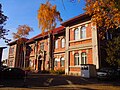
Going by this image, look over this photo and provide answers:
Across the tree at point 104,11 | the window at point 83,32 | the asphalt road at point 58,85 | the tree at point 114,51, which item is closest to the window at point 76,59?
the window at point 83,32

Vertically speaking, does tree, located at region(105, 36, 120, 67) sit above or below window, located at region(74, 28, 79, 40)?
below

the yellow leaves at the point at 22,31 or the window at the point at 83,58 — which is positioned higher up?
the yellow leaves at the point at 22,31

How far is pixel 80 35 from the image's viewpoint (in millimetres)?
29078

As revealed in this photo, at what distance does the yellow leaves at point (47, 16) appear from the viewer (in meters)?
35.6

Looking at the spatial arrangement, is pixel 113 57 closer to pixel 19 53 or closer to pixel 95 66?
pixel 95 66

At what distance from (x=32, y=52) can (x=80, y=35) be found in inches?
878

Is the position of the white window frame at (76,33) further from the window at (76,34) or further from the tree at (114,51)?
the tree at (114,51)

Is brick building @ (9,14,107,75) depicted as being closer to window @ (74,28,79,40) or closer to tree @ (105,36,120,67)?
window @ (74,28,79,40)

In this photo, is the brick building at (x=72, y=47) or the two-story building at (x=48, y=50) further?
the two-story building at (x=48, y=50)

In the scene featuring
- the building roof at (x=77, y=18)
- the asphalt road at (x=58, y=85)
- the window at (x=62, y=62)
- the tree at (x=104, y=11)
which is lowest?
the asphalt road at (x=58, y=85)

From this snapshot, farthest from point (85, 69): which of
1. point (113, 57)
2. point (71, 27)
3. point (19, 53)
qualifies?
point (19, 53)

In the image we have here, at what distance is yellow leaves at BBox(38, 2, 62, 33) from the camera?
3562cm

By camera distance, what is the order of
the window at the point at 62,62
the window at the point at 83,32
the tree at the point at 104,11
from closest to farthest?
1. the tree at the point at 104,11
2. the window at the point at 83,32
3. the window at the point at 62,62

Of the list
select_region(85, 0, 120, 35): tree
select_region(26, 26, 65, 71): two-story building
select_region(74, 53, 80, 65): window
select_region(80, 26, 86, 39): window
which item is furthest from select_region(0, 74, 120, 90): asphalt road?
select_region(26, 26, 65, 71): two-story building
